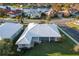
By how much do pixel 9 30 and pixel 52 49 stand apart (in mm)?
439

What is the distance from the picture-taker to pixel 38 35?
7.88ft

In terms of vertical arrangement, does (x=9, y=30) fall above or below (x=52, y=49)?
above

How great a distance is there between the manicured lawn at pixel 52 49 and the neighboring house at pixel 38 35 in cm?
5

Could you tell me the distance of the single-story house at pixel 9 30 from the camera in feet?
7.82

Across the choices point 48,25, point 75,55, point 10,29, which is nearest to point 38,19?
point 48,25

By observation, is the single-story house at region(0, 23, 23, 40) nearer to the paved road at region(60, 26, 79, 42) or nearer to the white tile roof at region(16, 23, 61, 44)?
the white tile roof at region(16, 23, 61, 44)

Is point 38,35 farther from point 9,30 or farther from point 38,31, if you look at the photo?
point 9,30

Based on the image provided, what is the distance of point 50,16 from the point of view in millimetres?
2418

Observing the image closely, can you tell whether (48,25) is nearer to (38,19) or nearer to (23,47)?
(38,19)

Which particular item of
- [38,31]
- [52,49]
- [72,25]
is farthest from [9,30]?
[72,25]

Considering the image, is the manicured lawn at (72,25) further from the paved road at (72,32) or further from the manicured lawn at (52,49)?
the manicured lawn at (52,49)

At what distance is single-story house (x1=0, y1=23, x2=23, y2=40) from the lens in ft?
7.82

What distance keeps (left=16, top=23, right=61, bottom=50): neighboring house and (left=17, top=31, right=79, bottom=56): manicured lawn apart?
0.05 m

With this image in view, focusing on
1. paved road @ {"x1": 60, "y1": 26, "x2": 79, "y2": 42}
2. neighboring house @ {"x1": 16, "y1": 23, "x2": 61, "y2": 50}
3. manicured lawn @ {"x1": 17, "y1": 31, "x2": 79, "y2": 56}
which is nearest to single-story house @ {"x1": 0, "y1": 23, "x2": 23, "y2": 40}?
neighboring house @ {"x1": 16, "y1": 23, "x2": 61, "y2": 50}
